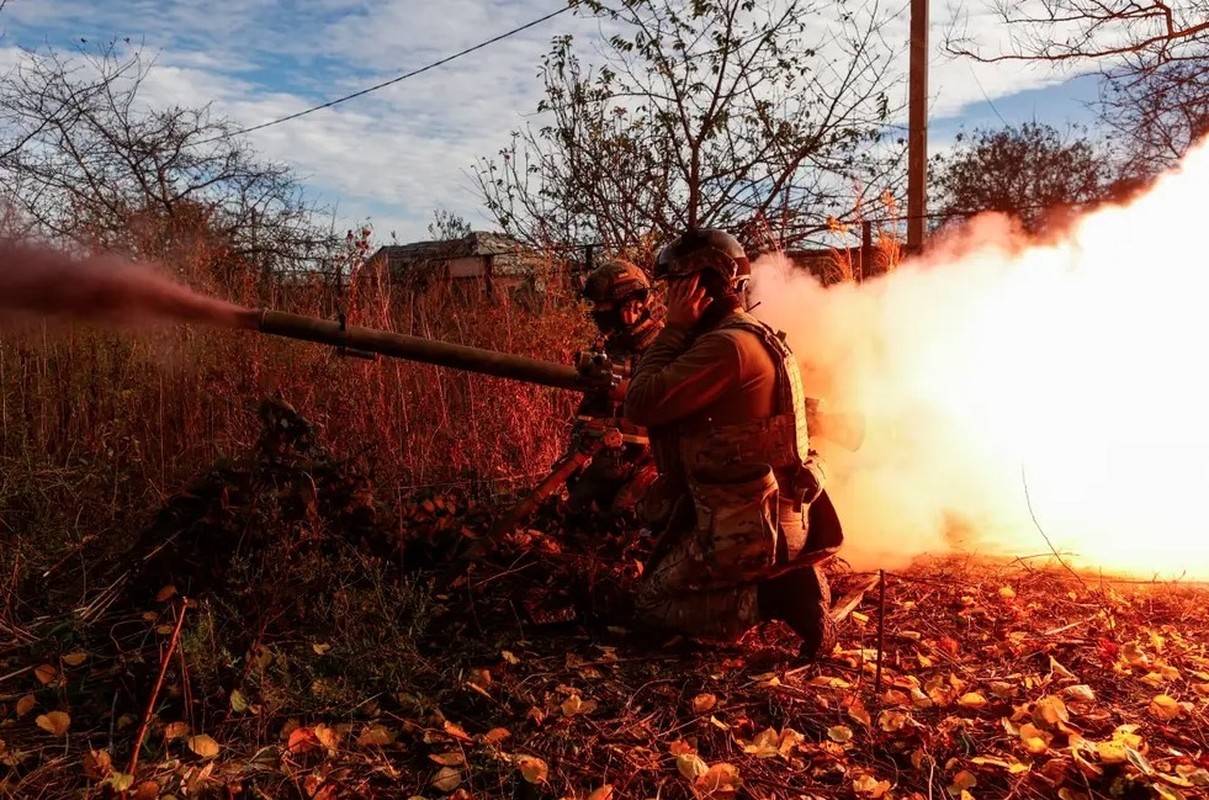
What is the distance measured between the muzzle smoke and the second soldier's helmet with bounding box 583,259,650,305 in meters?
1.24

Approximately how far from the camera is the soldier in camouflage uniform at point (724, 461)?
396 cm

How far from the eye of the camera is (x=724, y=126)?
34.0 feet

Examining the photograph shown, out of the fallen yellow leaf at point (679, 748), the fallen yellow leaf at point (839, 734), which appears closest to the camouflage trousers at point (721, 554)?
the fallen yellow leaf at point (839, 734)

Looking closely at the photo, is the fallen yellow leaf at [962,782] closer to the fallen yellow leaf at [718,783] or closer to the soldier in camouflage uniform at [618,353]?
the fallen yellow leaf at [718,783]

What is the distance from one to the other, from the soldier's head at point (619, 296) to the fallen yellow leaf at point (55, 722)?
136 inches

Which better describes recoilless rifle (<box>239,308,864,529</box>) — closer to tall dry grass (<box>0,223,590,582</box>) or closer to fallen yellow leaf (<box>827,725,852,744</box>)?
tall dry grass (<box>0,223,590,582</box>)

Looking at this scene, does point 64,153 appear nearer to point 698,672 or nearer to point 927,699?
point 698,672

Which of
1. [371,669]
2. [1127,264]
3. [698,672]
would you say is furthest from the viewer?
[1127,264]

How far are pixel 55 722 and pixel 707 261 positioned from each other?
10.4 feet

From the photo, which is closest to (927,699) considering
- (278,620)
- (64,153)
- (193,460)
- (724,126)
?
(278,620)

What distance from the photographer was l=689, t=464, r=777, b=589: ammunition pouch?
395 cm

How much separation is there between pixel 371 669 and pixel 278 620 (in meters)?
0.63

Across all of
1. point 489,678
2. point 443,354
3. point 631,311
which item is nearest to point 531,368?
point 443,354

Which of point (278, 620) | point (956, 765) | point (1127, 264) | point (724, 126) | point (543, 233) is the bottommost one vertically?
point (956, 765)
